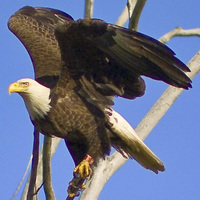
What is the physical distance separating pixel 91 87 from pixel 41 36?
3.93 feet

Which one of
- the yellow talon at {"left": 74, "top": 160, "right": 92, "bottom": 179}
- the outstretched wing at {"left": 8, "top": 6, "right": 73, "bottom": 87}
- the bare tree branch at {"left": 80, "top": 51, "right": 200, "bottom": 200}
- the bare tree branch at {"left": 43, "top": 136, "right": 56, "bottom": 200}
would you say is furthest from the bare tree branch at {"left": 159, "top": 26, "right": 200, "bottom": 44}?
the yellow talon at {"left": 74, "top": 160, "right": 92, "bottom": 179}

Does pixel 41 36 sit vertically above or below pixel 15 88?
above

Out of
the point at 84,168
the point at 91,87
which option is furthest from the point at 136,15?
the point at 84,168

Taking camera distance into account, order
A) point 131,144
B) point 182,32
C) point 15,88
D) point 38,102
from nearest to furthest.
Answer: point 15,88
point 38,102
point 131,144
point 182,32

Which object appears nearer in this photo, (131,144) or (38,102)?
(38,102)

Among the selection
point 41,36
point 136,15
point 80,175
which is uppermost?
point 136,15

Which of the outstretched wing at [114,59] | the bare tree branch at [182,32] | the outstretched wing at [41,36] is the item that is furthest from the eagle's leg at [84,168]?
the bare tree branch at [182,32]

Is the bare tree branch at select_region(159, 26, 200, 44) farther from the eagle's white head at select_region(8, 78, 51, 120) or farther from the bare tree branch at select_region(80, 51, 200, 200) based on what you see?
the eagle's white head at select_region(8, 78, 51, 120)

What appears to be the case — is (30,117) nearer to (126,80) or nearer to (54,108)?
(54,108)

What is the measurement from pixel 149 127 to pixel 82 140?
3.75 feet

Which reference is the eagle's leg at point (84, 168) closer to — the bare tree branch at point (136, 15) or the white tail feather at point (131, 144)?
the white tail feather at point (131, 144)

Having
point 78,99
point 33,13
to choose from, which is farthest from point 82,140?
point 33,13

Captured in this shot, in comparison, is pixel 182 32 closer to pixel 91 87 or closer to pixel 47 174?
pixel 91 87

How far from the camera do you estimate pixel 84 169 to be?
776 cm
